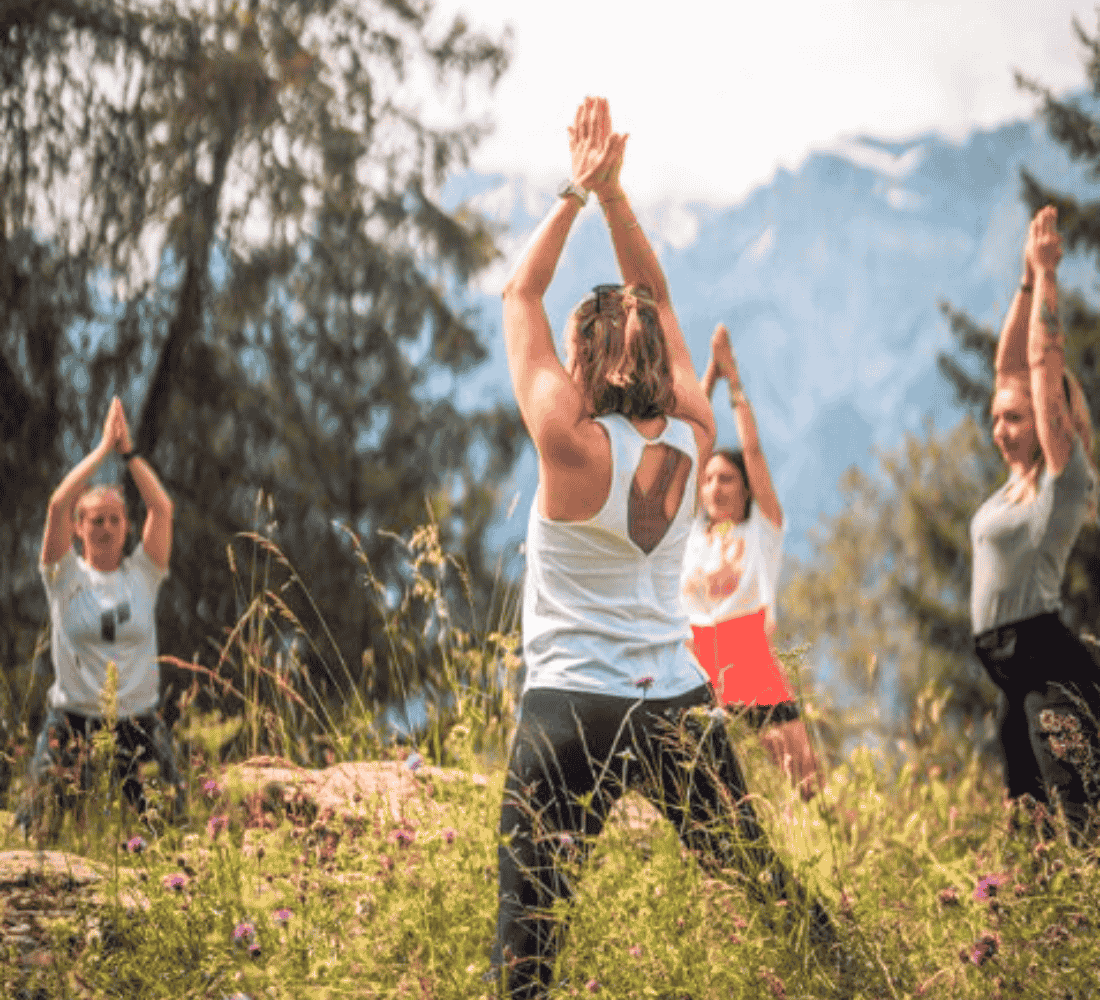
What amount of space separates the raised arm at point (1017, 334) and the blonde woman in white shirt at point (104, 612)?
2938 millimetres

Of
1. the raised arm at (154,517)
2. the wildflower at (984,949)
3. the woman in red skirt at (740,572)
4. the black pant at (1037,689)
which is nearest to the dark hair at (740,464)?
the woman in red skirt at (740,572)

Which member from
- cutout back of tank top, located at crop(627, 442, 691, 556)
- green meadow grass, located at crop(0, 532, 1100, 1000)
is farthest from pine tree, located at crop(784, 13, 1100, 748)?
cutout back of tank top, located at crop(627, 442, 691, 556)

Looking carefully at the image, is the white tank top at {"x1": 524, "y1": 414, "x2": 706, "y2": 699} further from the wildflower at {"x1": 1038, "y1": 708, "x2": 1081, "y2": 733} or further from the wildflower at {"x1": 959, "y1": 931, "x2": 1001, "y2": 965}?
the wildflower at {"x1": 1038, "y1": 708, "x2": 1081, "y2": 733}

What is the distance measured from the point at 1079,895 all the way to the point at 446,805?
1.47m

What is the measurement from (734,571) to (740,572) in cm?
2

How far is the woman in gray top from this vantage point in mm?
4000

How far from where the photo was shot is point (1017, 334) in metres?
4.47

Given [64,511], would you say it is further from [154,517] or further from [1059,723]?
[1059,723]

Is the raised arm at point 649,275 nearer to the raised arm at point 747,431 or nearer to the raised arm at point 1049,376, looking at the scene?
the raised arm at point 1049,376

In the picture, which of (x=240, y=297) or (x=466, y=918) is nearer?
(x=466, y=918)

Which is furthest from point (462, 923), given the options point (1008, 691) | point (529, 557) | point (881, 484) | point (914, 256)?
point (914, 256)

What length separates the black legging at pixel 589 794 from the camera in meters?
2.46

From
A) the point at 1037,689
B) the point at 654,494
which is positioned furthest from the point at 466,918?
the point at 1037,689

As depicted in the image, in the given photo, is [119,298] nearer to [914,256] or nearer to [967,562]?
[967,562]
